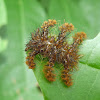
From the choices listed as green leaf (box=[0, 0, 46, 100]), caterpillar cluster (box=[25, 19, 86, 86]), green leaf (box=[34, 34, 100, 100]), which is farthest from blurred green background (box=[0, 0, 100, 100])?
green leaf (box=[34, 34, 100, 100])

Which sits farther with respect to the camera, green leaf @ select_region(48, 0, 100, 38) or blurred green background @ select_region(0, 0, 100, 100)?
green leaf @ select_region(48, 0, 100, 38)

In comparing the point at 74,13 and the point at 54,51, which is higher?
the point at 74,13

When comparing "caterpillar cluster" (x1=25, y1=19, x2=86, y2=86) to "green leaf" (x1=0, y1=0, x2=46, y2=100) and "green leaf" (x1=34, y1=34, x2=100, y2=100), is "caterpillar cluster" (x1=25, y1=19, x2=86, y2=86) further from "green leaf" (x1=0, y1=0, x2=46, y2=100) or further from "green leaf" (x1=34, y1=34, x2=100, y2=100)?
"green leaf" (x1=0, y1=0, x2=46, y2=100)

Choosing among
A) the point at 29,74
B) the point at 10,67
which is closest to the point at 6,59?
the point at 10,67

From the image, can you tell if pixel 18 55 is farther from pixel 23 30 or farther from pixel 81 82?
pixel 81 82

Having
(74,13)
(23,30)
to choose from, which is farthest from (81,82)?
(74,13)

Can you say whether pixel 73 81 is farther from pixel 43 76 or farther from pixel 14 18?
pixel 14 18
